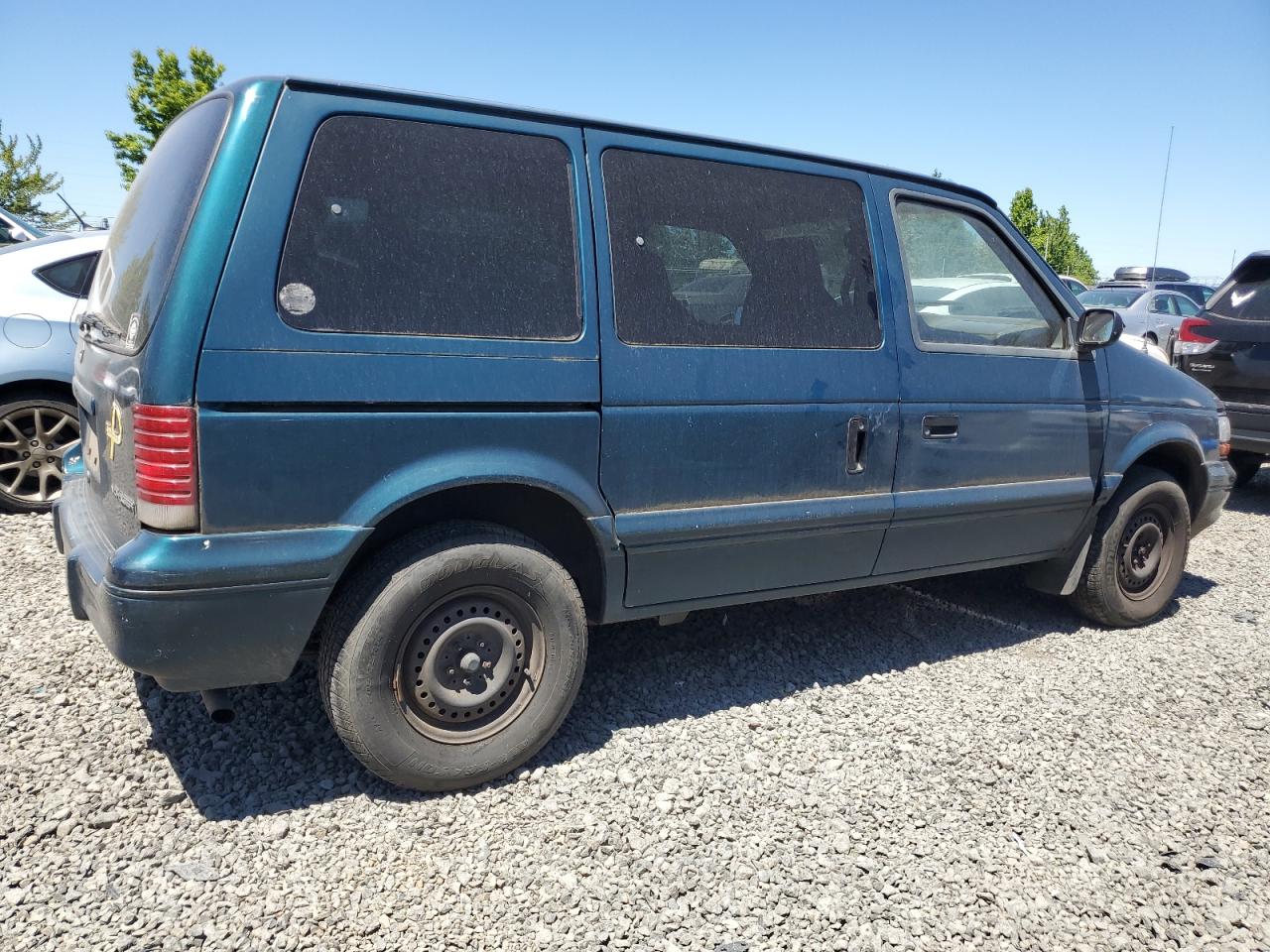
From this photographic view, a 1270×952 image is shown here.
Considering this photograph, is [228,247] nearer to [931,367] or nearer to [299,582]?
Answer: [299,582]

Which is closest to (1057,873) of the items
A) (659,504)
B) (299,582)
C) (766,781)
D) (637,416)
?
(766,781)

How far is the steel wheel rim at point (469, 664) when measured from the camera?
2.69 meters

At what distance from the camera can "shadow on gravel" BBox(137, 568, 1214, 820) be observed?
282 cm

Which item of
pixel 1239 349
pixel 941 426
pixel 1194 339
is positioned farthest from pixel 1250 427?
pixel 941 426

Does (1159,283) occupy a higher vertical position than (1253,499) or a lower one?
higher

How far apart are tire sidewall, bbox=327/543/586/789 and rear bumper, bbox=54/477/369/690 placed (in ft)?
0.61

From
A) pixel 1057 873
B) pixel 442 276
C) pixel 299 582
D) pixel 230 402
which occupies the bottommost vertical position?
pixel 1057 873

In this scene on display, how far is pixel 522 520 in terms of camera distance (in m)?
2.89

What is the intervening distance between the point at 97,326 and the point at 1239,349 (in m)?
7.67

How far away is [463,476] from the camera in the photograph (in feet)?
8.45

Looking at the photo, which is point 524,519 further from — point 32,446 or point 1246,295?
point 1246,295

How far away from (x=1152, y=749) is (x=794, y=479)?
64.6 inches

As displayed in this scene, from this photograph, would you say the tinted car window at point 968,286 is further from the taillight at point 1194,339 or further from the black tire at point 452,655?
the taillight at point 1194,339

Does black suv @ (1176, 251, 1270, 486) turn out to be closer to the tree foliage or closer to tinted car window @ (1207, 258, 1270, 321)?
tinted car window @ (1207, 258, 1270, 321)
